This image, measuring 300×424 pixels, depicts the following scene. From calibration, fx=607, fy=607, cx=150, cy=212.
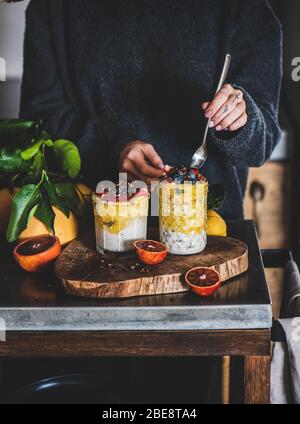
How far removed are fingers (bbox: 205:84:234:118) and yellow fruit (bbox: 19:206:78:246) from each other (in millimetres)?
327

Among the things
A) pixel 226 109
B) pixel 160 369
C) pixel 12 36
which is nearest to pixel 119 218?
pixel 226 109

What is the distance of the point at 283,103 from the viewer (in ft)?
7.83

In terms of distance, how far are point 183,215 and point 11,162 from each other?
13.5 inches

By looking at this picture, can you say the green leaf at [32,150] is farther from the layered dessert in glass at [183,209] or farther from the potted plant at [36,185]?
the layered dessert in glass at [183,209]

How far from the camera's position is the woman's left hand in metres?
1.17

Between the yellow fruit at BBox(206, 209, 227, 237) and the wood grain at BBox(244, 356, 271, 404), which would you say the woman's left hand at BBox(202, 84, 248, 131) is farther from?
the wood grain at BBox(244, 356, 271, 404)

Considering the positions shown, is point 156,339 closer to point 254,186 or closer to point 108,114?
point 108,114

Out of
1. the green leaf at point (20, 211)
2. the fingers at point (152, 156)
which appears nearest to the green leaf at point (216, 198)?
the fingers at point (152, 156)

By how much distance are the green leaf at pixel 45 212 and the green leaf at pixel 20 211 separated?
0.02 meters

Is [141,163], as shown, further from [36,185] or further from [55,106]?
[55,106]

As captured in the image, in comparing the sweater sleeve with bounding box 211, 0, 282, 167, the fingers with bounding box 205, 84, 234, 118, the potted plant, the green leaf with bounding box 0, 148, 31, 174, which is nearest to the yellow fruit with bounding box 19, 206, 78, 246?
the potted plant

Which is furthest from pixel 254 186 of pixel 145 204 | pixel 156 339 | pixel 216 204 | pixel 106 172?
pixel 156 339

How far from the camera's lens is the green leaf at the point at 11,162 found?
1118 mm

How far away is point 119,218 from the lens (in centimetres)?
104
